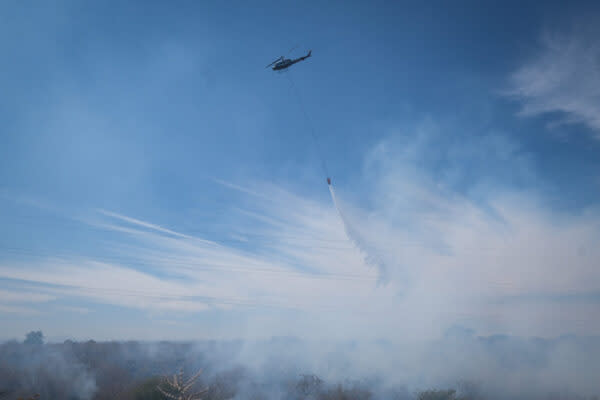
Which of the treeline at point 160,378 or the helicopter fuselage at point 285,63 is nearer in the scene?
the helicopter fuselage at point 285,63

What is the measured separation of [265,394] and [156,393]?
34283 mm

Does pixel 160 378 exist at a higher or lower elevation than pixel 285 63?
lower

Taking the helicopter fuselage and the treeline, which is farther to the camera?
the treeline

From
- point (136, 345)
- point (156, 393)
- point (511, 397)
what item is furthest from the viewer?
point (136, 345)

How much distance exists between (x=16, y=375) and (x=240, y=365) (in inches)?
2676

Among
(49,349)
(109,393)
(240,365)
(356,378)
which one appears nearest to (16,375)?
(109,393)

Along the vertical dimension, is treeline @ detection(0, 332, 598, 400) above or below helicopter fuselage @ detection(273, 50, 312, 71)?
below

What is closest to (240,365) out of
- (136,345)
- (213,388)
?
(213,388)

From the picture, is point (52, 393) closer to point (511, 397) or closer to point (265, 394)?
point (265, 394)

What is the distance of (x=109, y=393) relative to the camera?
89.6 metres

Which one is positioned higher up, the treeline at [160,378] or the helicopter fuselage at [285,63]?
the helicopter fuselage at [285,63]

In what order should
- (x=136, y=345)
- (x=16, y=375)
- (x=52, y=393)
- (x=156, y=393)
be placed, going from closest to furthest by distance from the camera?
(x=156, y=393)
(x=52, y=393)
(x=16, y=375)
(x=136, y=345)

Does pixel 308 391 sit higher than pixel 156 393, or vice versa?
pixel 156 393

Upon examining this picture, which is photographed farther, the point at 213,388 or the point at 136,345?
the point at 136,345
